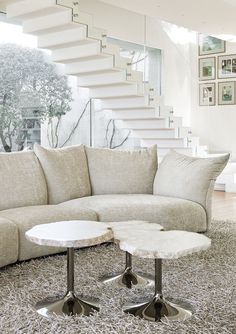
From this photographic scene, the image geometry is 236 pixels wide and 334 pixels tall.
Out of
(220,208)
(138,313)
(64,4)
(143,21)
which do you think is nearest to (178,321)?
(138,313)

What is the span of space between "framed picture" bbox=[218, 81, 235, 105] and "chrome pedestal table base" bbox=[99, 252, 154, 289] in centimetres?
727

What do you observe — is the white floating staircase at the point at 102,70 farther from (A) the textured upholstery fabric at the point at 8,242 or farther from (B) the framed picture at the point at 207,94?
(A) the textured upholstery fabric at the point at 8,242

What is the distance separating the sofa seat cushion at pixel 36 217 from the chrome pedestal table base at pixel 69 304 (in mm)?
787

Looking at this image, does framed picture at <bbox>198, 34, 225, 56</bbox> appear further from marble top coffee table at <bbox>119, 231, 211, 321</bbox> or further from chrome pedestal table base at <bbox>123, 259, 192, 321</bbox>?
chrome pedestal table base at <bbox>123, 259, 192, 321</bbox>

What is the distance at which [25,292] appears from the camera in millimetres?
2986

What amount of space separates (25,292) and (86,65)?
4.99m

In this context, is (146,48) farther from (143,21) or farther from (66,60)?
(66,60)

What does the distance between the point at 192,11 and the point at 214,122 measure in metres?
3.25

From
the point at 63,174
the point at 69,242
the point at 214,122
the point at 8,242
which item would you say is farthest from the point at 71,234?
the point at 214,122

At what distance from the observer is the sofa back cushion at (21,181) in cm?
409

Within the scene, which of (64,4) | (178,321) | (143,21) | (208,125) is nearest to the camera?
(178,321)

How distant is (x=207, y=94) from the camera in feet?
33.9

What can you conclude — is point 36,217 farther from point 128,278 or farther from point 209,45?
point 209,45

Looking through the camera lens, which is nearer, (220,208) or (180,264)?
(180,264)
